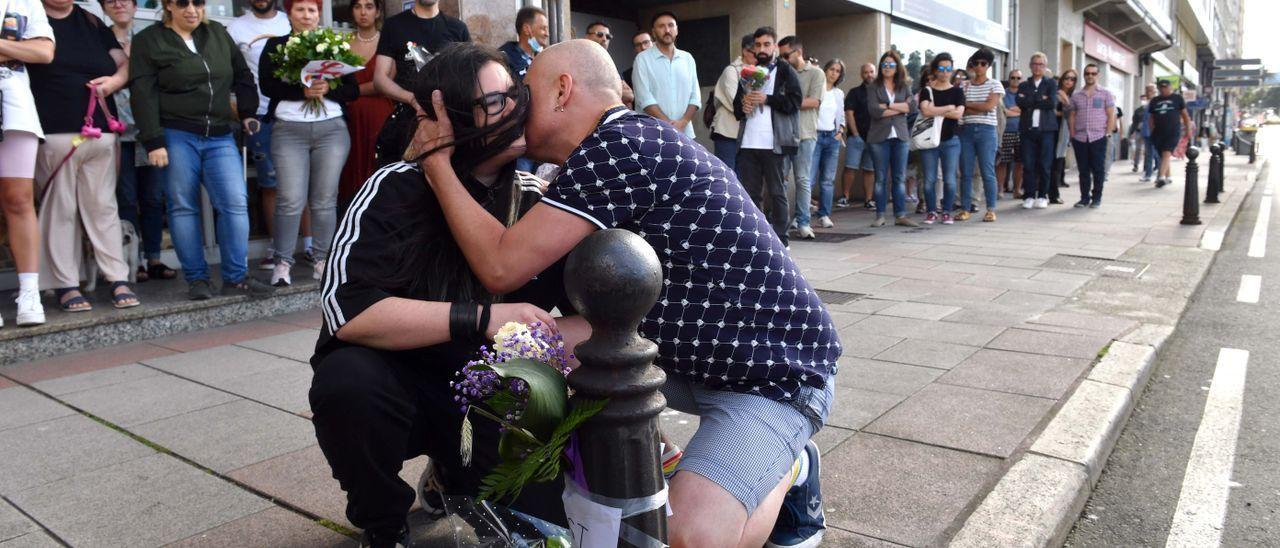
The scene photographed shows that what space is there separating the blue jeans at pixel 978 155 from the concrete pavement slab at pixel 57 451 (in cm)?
978

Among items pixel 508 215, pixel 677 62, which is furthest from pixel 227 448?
pixel 677 62

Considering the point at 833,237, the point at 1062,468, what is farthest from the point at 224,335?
the point at 833,237

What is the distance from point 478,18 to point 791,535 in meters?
6.09

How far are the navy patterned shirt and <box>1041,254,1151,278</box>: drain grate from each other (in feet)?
20.4

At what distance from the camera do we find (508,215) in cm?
259

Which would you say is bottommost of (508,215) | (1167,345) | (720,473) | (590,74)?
(1167,345)

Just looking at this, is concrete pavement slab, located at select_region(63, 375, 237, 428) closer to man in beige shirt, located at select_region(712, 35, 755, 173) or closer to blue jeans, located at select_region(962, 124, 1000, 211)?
man in beige shirt, located at select_region(712, 35, 755, 173)

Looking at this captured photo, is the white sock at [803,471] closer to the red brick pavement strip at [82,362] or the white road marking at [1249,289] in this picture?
the red brick pavement strip at [82,362]

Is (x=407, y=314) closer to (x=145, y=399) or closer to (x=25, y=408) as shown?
(x=145, y=399)

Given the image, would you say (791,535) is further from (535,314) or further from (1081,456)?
(1081,456)

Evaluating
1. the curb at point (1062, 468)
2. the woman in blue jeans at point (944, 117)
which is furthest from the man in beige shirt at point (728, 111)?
the curb at point (1062, 468)

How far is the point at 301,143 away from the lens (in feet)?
19.9

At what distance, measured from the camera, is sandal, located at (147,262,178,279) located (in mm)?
6410

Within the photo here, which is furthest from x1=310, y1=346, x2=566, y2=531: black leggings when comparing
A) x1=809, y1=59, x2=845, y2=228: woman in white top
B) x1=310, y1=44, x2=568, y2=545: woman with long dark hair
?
x1=809, y1=59, x2=845, y2=228: woman in white top
